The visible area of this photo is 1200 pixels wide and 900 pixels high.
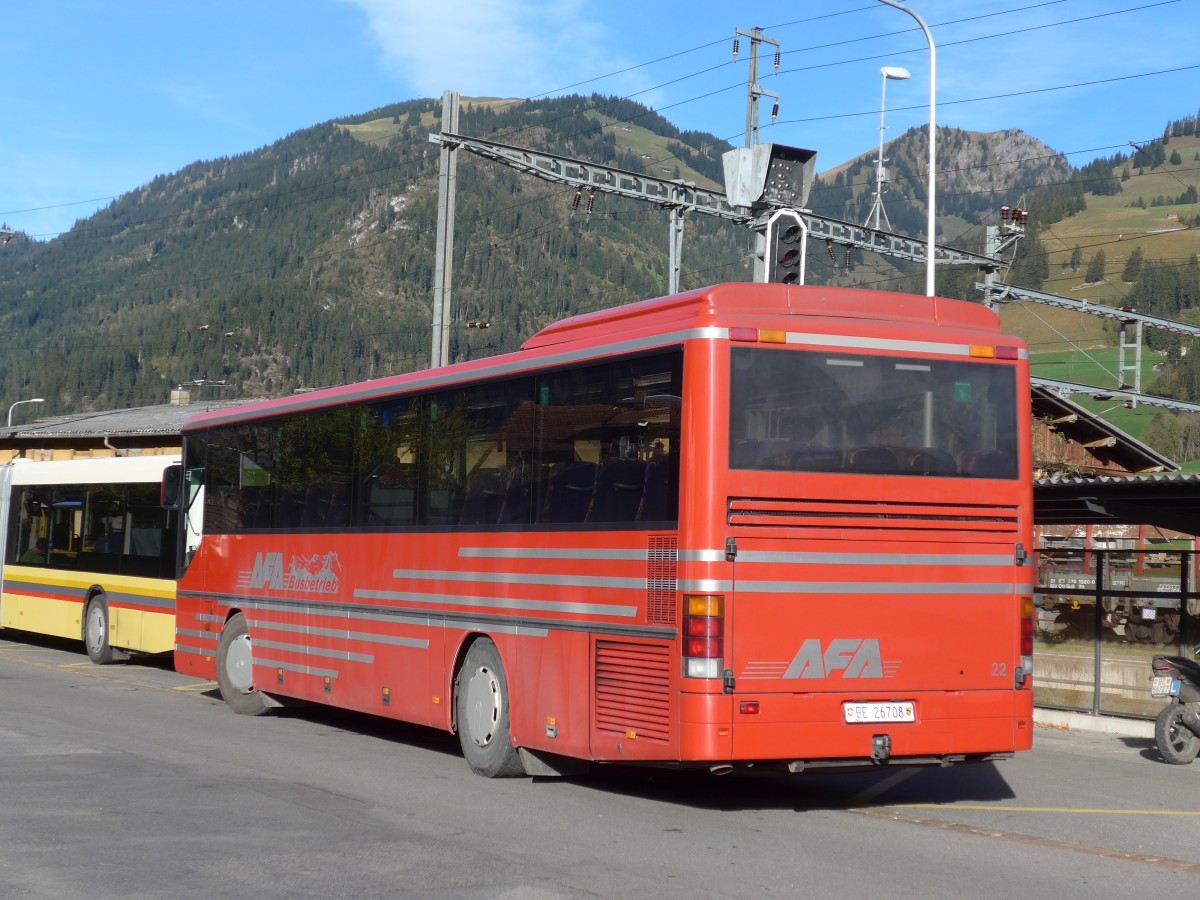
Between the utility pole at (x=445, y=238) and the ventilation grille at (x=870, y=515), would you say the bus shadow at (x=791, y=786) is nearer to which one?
the ventilation grille at (x=870, y=515)

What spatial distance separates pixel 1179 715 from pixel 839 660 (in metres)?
5.76

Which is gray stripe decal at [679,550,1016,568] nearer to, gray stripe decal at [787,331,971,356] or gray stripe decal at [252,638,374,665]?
gray stripe decal at [787,331,971,356]

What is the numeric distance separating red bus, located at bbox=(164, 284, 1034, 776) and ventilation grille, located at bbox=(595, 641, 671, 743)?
0.07 feet

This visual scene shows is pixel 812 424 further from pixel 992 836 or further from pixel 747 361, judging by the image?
pixel 992 836

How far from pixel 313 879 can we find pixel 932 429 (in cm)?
505

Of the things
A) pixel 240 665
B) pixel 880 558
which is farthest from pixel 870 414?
pixel 240 665

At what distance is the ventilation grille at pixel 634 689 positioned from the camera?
9891mm

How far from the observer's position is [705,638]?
962 cm

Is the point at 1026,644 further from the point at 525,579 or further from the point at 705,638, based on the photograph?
the point at 525,579

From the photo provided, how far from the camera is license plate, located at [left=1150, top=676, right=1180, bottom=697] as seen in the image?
47.1 ft

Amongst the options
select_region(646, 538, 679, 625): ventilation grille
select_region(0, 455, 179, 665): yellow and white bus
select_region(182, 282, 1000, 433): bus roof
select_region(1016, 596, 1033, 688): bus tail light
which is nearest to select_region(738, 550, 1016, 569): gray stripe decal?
select_region(1016, 596, 1033, 688): bus tail light

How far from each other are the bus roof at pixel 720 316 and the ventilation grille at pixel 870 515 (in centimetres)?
119

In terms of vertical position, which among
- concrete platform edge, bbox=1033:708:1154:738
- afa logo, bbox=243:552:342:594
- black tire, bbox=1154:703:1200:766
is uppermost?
afa logo, bbox=243:552:342:594

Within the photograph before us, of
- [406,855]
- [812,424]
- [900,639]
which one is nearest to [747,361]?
[812,424]
